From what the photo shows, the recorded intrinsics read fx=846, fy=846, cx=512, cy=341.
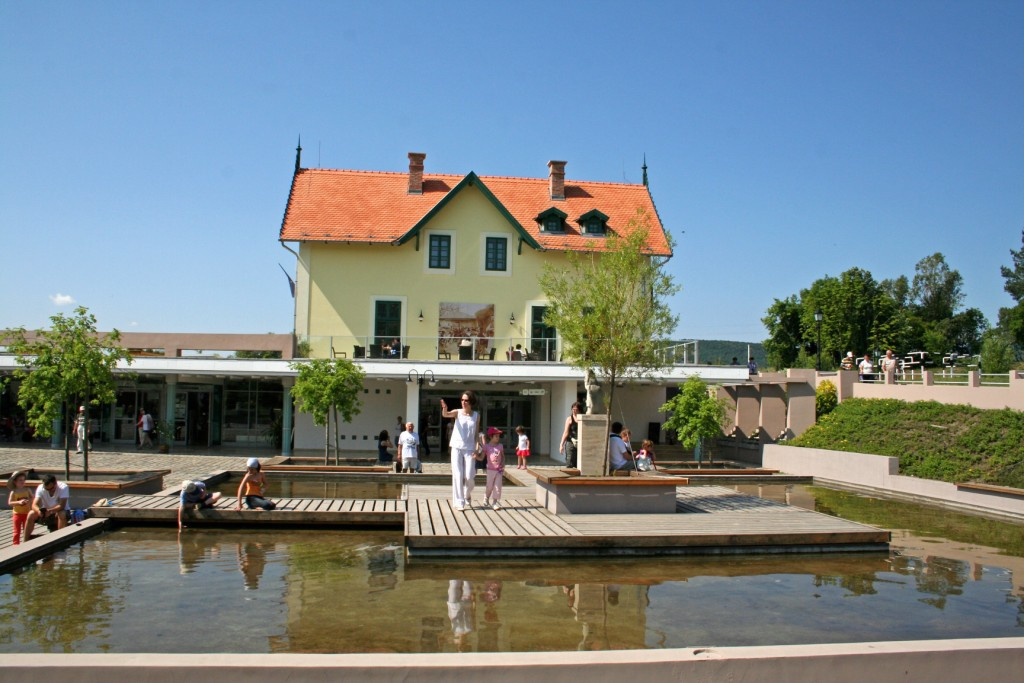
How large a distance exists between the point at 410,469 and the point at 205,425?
1323 centimetres

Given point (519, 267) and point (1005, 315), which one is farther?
point (1005, 315)

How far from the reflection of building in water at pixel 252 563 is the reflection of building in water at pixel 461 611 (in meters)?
2.19

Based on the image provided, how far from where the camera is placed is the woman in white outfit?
40.6 feet

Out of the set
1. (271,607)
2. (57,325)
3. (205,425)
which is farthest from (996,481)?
(205,425)

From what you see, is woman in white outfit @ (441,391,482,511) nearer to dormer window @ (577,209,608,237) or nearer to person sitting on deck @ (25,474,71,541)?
person sitting on deck @ (25,474,71,541)

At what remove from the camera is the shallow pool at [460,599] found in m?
7.44

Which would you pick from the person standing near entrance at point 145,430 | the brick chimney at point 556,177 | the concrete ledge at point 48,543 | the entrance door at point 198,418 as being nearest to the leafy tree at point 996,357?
the brick chimney at point 556,177

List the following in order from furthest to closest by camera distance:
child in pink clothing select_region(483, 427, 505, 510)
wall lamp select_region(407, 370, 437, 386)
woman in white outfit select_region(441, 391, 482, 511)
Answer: wall lamp select_region(407, 370, 437, 386), child in pink clothing select_region(483, 427, 505, 510), woman in white outfit select_region(441, 391, 482, 511)

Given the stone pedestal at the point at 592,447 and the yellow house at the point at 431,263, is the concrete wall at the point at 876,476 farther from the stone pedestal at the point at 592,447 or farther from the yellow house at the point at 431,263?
the yellow house at the point at 431,263

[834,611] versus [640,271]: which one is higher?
[640,271]

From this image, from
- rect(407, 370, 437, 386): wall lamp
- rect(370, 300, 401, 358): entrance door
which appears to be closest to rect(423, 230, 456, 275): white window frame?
rect(370, 300, 401, 358): entrance door

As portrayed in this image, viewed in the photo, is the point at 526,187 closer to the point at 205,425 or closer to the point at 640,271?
the point at 205,425

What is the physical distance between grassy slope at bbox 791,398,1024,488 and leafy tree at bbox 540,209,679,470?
928cm

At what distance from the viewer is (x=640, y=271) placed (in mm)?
15383
